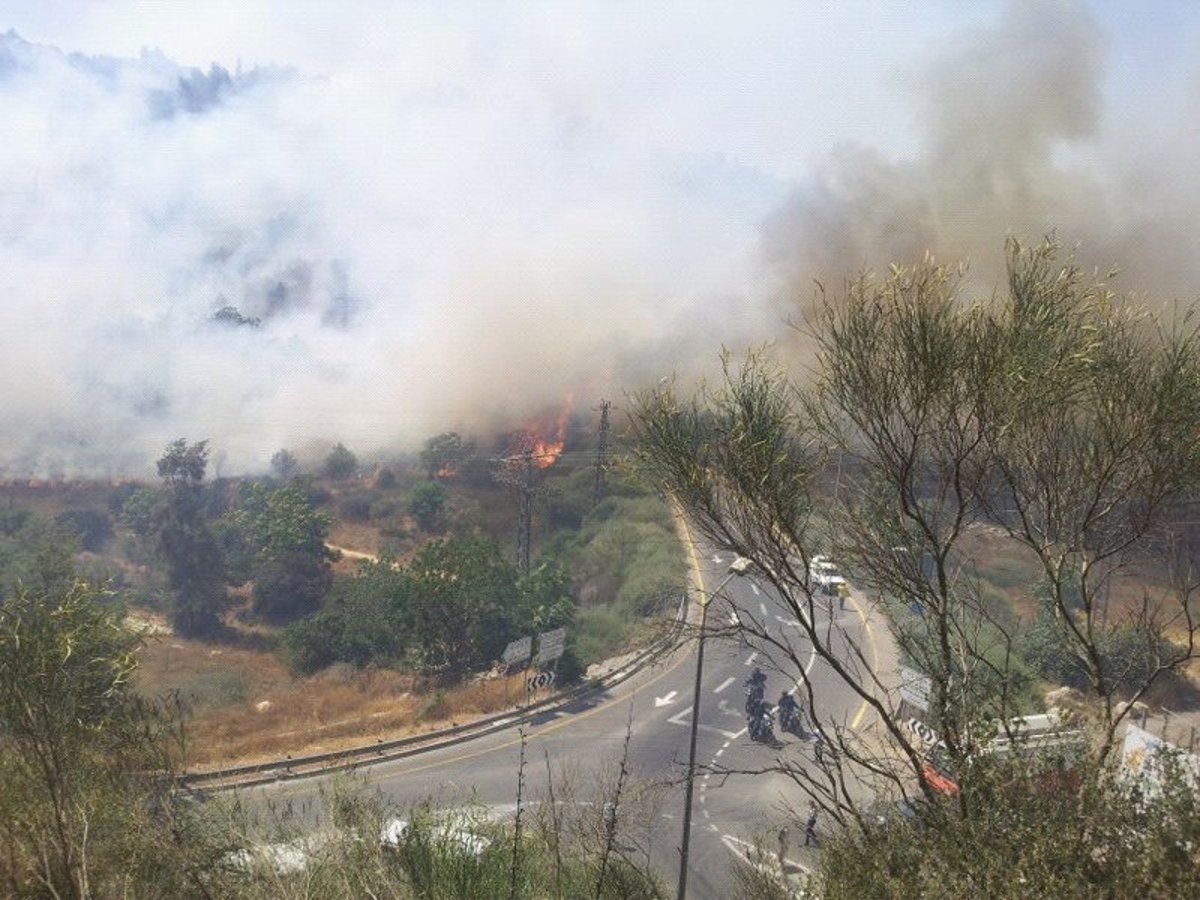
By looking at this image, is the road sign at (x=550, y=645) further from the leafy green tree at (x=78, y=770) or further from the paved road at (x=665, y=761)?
the leafy green tree at (x=78, y=770)

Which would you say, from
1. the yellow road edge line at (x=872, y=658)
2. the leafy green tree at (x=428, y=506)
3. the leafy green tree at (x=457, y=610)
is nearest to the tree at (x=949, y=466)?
the yellow road edge line at (x=872, y=658)

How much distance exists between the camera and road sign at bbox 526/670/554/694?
2213 centimetres

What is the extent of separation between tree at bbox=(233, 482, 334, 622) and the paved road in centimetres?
1570

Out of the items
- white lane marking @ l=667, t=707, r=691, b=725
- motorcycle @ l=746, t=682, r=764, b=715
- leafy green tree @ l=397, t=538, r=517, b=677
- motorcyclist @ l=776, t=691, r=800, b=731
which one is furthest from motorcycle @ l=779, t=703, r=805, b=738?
leafy green tree @ l=397, t=538, r=517, b=677

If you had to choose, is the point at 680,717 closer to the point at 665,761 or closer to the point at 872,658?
the point at 665,761

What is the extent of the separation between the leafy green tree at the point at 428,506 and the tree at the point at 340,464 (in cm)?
796

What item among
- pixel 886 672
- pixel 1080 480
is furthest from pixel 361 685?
pixel 1080 480

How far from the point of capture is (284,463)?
46.9 meters

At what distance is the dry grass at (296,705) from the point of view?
1894 centimetres

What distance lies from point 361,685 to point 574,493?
16.6 meters

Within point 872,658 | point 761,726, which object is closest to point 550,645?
point 761,726

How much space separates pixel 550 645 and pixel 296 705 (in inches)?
259

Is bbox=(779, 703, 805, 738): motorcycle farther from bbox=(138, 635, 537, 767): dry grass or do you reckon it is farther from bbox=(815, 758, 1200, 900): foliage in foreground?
bbox=(815, 758, 1200, 900): foliage in foreground

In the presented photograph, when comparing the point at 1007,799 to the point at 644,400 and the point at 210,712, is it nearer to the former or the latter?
the point at 644,400
